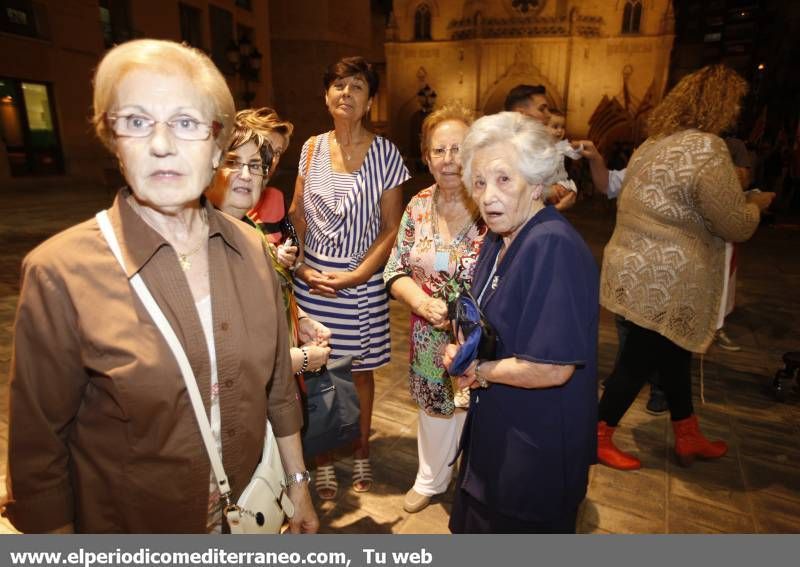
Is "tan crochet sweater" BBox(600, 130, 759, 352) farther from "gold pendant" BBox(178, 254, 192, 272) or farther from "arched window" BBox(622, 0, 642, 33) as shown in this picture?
"arched window" BBox(622, 0, 642, 33)

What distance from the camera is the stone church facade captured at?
3066 centimetres

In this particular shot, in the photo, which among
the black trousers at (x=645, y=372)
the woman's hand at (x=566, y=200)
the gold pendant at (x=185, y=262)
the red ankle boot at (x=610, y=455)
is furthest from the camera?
the red ankle boot at (x=610, y=455)

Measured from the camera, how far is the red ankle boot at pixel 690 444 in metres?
3.08

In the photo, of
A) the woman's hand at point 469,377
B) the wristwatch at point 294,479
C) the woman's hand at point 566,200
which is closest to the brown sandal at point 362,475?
the wristwatch at point 294,479

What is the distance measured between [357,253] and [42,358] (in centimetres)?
177

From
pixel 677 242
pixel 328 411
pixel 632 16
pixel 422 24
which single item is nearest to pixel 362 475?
pixel 328 411

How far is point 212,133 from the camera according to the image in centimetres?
125

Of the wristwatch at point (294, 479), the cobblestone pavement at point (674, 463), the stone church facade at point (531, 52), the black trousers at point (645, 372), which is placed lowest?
the cobblestone pavement at point (674, 463)

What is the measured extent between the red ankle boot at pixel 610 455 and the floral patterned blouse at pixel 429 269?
3.96 feet

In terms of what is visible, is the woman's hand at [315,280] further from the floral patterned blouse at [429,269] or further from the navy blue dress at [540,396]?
the navy blue dress at [540,396]

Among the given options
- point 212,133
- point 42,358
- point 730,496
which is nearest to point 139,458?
point 42,358

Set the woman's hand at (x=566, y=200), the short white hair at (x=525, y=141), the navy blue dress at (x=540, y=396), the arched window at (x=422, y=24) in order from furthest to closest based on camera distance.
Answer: the arched window at (x=422, y=24)
the woman's hand at (x=566, y=200)
the short white hair at (x=525, y=141)
the navy blue dress at (x=540, y=396)

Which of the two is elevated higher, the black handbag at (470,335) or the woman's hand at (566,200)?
the woman's hand at (566,200)

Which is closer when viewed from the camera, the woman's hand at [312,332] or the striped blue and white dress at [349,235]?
the woman's hand at [312,332]
